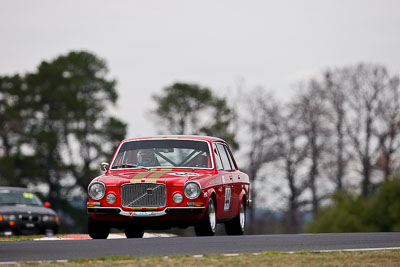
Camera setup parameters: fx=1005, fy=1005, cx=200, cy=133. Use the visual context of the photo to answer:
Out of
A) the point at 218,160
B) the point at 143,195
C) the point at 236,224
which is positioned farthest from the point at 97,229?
the point at 236,224

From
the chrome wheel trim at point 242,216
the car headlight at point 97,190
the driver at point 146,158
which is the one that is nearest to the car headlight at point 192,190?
the driver at point 146,158

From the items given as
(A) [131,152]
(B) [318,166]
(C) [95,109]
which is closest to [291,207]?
(B) [318,166]

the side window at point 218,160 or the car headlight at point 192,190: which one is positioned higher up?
the side window at point 218,160

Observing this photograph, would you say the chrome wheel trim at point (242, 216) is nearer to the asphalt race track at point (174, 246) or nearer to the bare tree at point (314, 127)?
the asphalt race track at point (174, 246)

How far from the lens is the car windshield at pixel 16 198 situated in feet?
96.7

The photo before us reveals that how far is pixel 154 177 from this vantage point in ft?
53.3

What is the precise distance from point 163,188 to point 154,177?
0.25m

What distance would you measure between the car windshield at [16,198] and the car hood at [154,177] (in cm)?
1338

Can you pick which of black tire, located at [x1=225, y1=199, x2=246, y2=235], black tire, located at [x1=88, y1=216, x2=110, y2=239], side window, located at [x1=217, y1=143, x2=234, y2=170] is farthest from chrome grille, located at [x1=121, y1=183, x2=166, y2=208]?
black tire, located at [x1=225, y1=199, x2=246, y2=235]

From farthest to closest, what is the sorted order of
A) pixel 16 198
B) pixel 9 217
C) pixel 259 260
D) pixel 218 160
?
pixel 16 198, pixel 9 217, pixel 218 160, pixel 259 260

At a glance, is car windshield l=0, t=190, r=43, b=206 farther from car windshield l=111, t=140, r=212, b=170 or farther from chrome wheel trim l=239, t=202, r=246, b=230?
car windshield l=111, t=140, r=212, b=170

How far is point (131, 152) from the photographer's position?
17.6m

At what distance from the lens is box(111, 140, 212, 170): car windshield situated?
1723 cm

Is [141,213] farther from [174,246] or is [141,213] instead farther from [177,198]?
[174,246]
